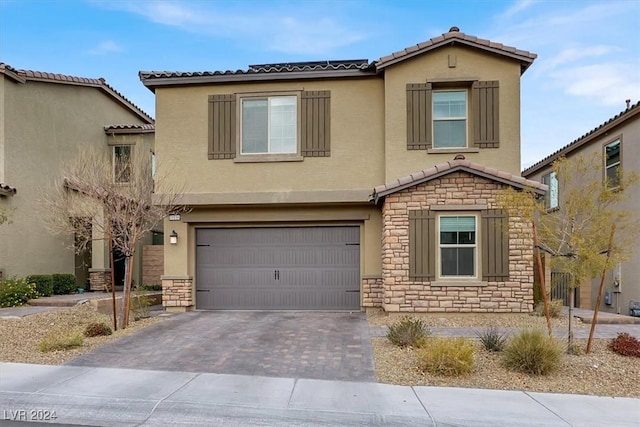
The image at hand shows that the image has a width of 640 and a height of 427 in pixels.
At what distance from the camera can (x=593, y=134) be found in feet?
47.9

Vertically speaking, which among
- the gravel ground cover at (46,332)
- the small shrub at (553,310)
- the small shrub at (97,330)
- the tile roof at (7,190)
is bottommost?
the gravel ground cover at (46,332)

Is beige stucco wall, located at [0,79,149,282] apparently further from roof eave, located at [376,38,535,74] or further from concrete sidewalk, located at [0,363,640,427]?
roof eave, located at [376,38,535,74]

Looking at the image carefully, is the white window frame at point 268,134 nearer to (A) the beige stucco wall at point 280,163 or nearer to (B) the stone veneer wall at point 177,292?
(A) the beige stucco wall at point 280,163

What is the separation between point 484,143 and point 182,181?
26.7 ft

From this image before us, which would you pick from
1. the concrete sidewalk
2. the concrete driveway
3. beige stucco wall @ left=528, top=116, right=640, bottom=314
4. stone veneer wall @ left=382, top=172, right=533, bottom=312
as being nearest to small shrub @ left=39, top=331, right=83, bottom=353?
the concrete driveway

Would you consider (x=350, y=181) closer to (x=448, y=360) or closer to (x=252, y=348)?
(x=252, y=348)

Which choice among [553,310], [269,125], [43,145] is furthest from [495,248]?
[43,145]

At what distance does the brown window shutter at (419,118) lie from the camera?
38.3 feet

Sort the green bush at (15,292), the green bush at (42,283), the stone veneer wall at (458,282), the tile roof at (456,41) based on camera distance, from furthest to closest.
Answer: the green bush at (42,283) < the green bush at (15,292) < the tile roof at (456,41) < the stone veneer wall at (458,282)

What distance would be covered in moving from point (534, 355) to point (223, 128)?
30.4 ft

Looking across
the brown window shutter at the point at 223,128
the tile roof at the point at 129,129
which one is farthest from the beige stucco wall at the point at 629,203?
the tile roof at the point at 129,129

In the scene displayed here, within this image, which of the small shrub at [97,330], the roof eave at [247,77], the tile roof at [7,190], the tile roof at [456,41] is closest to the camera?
the small shrub at [97,330]

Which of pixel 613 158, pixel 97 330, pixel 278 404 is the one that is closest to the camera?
pixel 278 404

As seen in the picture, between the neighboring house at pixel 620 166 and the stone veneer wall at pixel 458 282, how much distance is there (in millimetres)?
2138
